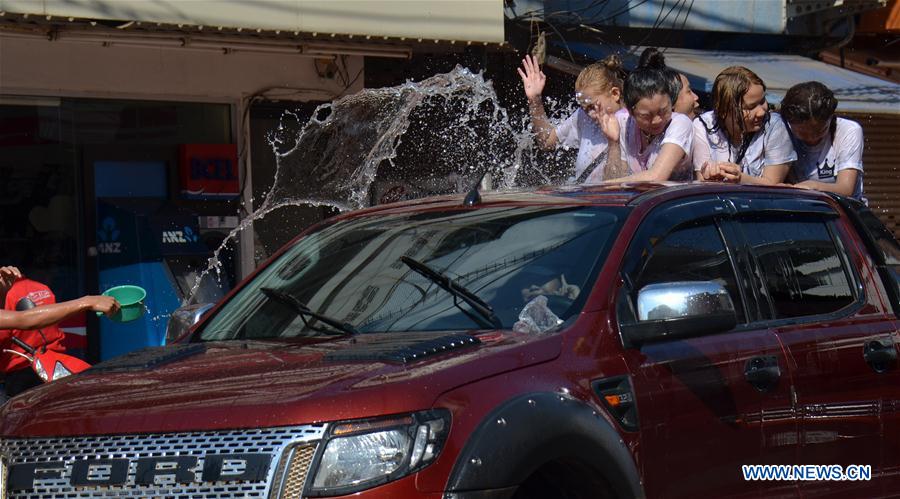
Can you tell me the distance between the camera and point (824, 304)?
16.4 ft

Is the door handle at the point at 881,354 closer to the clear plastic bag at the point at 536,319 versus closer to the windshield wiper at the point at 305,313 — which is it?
the clear plastic bag at the point at 536,319

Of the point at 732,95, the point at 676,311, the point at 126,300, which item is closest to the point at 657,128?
the point at 732,95

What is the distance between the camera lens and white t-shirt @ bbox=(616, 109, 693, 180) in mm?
6234

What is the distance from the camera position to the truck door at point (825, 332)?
4.61m

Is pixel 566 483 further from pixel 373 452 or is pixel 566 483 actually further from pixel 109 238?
pixel 109 238

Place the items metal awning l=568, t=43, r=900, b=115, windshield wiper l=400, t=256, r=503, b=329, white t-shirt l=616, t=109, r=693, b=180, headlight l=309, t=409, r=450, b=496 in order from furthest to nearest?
metal awning l=568, t=43, r=900, b=115, white t-shirt l=616, t=109, r=693, b=180, windshield wiper l=400, t=256, r=503, b=329, headlight l=309, t=409, r=450, b=496

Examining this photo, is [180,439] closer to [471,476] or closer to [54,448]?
[54,448]

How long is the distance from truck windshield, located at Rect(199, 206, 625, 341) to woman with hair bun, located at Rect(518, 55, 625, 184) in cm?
244

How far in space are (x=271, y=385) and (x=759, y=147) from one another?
412 centimetres

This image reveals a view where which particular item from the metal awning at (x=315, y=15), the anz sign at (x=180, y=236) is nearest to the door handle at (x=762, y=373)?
the metal awning at (x=315, y=15)

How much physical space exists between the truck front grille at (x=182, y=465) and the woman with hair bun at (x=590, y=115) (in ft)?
13.1

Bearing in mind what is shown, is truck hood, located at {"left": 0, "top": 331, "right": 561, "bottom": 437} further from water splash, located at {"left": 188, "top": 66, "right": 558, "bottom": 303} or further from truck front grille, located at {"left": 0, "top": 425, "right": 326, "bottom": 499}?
water splash, located at {"left": 188, "top": 66, "right": 558, "bottom": 303}

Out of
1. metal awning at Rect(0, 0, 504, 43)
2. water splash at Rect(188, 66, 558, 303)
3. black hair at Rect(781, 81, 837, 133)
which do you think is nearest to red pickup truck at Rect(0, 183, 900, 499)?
black hair at Rect(781, 81, 837, 133)

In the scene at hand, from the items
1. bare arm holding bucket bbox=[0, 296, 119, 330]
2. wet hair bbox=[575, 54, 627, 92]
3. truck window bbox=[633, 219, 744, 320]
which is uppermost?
wet hair bbox=[575, 54, 627, 92]
